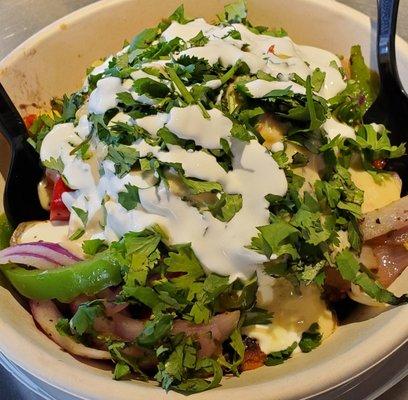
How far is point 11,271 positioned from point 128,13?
91 centimetres

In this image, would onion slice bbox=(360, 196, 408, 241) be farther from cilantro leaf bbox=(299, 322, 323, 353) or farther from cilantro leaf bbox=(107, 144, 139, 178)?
cilantro leaf bbox=(107, 144, 139, 178)

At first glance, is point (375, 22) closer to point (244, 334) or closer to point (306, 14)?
point (306, 14)

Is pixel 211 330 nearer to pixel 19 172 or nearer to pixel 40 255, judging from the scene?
pixel 40 255

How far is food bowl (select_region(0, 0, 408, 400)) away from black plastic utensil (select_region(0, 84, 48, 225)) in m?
0.05

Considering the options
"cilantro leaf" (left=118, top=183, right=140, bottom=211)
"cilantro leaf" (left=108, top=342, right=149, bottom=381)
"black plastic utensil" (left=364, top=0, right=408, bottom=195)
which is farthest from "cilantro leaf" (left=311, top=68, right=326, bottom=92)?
"cilantro leaf" (left=108, top=342, right=149, bottom=381)

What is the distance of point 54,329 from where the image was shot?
1.27 metres

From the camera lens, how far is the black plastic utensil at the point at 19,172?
4.93 feet

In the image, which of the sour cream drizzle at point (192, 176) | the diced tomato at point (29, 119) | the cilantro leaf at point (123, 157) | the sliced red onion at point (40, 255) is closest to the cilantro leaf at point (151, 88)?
the sour cream drizzle at point (192, 176)

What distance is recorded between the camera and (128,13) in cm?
183

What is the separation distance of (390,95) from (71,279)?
927 millimetres

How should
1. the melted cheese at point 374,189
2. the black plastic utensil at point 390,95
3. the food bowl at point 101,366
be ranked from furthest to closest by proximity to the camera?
1. the black plastic utensil at point 390,95
2. the melted cheese at point 374,189
3. the food bowl at point 101,366

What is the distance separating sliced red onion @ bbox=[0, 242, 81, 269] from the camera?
50.4 inches

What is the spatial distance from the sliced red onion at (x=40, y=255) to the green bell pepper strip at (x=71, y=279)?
0.02m

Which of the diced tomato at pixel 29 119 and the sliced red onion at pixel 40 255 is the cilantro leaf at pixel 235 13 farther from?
the sliced red onion at pixel 40 255
